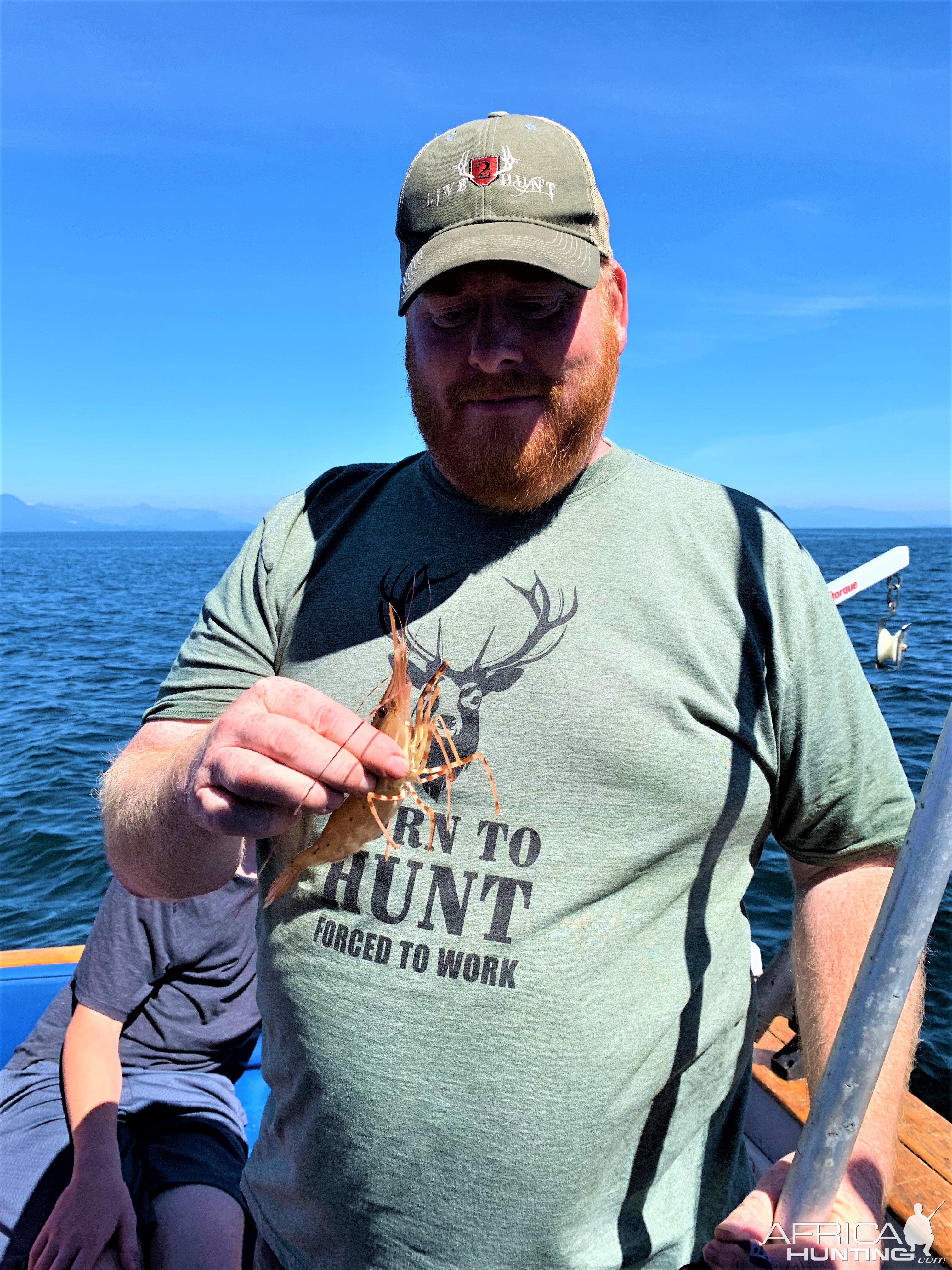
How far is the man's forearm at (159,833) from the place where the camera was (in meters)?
1.67

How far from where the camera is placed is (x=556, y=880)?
5.78 feet

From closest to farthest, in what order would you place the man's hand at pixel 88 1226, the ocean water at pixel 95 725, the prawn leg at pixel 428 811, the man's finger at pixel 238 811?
the man's finger at pixel 238 811 → the prawn leg at pixel 428 811 → the man's hand at pixel 88 1226 → the ocean water at pixel 95 725

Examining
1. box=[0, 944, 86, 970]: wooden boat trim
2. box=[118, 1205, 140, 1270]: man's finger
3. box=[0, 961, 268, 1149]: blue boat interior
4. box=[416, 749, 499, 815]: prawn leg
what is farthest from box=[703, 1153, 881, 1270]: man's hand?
box=[0, 944, 86, 970]: wooden boat trim

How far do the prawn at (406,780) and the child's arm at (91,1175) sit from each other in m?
1.62

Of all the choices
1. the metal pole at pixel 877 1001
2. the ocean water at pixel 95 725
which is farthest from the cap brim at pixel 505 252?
the metal pole at pixel 877 1001

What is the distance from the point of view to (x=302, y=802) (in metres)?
1.42

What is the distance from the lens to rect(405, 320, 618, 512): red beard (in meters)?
2.02

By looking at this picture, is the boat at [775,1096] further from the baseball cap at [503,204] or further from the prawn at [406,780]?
the baseball cap at [503,204]

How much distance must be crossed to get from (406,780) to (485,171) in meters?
1.44

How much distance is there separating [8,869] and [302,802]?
32.9 feet

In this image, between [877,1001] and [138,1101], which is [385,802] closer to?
[877,1001]

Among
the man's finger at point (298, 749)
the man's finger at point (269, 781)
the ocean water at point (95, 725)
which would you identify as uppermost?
the man's finger at point (298, 749)

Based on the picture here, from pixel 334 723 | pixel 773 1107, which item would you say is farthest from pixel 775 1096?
Result: pixel 334 723

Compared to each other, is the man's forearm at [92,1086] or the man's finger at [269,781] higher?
the man's finger at [269,781]
